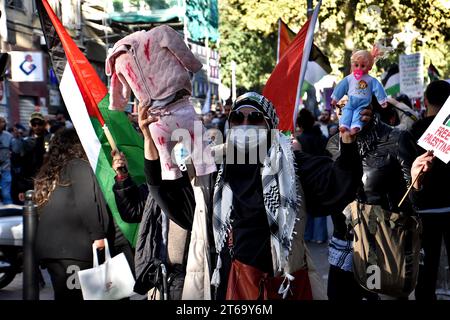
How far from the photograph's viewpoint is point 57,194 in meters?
5.27

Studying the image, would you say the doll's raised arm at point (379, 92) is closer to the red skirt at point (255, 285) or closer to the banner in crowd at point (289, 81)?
the banner in crowd at point (289, 81)

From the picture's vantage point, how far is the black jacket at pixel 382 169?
17.5 ft

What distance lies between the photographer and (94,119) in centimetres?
536

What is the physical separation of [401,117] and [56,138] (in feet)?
15.7

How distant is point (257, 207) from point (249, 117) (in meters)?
0.47

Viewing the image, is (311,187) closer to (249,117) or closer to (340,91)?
(249,117)

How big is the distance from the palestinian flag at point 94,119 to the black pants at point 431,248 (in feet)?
7.31

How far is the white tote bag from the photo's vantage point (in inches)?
191

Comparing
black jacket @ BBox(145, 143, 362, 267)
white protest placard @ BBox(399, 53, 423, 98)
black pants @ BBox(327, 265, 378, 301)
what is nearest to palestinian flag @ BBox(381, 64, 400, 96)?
white protest placard @ BBox(399, 53, 423, 98)

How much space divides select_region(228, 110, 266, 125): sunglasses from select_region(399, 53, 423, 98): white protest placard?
12.9m

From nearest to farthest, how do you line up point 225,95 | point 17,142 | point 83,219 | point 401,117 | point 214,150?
point 214,150, point 83,219, point 401,117, point 17,142, point 225,95

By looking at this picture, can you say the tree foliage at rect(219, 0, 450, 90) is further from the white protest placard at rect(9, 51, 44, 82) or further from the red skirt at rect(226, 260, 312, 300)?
the red skirt at rect(226, 260, 312, 300)

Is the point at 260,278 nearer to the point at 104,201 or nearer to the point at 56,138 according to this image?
the point at 104,201

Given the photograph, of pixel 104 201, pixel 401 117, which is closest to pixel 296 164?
pixel 104 201
